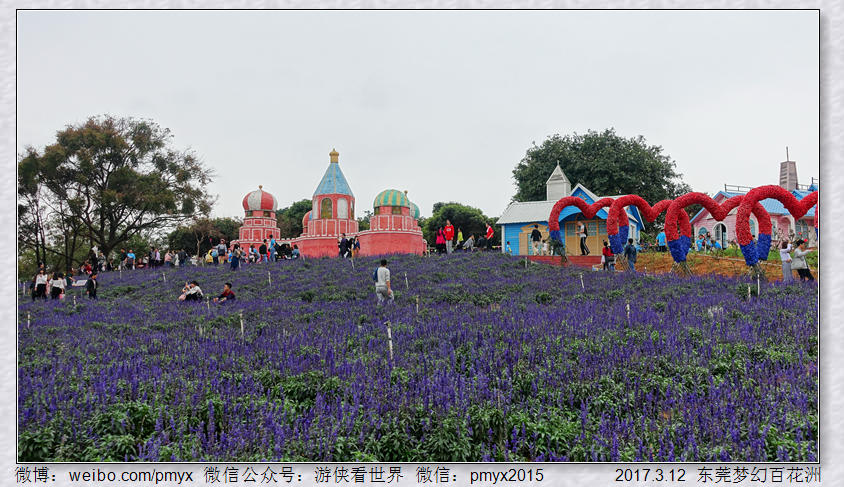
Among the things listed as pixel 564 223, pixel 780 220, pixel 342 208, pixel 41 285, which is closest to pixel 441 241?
pixel 564 223

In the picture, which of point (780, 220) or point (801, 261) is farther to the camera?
point (780, 220)

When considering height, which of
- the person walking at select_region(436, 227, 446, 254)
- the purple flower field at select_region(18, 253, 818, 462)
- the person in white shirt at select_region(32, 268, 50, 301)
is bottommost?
the purple flower field at select_region(18, 253, 818, 462)

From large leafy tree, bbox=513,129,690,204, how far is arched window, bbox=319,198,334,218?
18.9 metres

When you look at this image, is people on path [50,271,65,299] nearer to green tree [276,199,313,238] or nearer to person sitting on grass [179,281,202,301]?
person sitting on grass [179,281,202,301]

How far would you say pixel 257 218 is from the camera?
45875mm

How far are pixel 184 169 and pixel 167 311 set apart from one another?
2498 cm

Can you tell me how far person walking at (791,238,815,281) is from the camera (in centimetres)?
1179

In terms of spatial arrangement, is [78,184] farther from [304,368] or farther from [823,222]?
[823,222]

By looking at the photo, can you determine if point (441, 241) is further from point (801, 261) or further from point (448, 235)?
point (801, 261)

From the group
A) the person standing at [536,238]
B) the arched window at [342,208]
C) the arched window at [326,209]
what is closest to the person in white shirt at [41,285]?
the person standing at [536,238]

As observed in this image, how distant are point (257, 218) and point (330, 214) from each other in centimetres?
1051

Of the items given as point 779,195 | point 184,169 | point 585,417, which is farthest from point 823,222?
point 184,169

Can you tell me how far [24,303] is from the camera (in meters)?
14.1

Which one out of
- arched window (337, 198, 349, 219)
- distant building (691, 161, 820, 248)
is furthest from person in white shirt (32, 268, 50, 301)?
arched window (337, 198, 349, 219)
